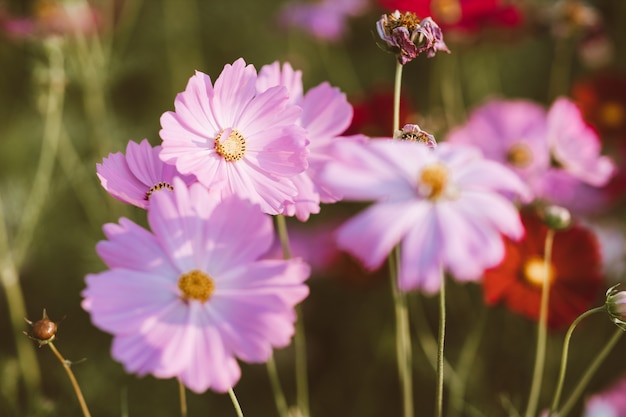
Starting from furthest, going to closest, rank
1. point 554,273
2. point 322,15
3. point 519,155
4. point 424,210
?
point 322,15 < point 519,155 < point 554,273 < point 424,210

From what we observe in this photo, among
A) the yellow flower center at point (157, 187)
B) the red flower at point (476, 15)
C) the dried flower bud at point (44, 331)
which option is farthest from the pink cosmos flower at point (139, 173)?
the red flower at point (476, 15)

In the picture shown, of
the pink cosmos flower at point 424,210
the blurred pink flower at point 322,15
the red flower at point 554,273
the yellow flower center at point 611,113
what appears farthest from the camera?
the blurred pink flower at point 322,15

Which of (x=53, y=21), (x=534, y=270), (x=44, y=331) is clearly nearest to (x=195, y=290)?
(x=44, y=331)

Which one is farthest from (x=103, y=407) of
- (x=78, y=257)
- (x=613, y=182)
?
(x=613, y=182)

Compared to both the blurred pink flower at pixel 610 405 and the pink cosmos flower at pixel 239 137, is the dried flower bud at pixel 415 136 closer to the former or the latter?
the pink cosmos flower at pixel 239 137

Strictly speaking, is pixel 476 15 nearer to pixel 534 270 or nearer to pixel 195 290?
pixel 534 270

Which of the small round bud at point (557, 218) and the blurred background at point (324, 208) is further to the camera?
the blurred background at point (324, 208)
